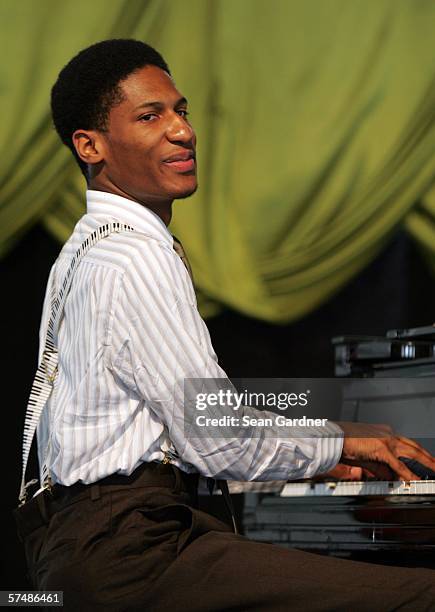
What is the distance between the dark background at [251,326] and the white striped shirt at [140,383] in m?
1.90

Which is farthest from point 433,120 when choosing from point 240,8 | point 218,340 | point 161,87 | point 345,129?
point 161,87

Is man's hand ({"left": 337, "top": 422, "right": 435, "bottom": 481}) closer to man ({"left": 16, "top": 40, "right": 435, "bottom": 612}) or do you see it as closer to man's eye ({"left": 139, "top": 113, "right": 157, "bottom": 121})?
man ({"left": 16, "top": 40, "right": 435, "bottom": 612})

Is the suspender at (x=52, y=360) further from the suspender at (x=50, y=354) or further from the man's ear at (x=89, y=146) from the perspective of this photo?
the man's ear at (x=89, y=146)

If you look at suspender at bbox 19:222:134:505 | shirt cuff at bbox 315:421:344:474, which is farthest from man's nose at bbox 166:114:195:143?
shirt cuff at bbox 315:421:344:474

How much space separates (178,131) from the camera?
2.08 m

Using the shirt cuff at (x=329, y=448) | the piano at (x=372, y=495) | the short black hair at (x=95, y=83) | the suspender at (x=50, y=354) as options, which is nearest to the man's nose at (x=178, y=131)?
the short black hair at (x=95, y=83)

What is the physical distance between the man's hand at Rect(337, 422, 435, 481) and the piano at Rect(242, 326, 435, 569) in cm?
29

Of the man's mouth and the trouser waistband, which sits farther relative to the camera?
the man's mouth

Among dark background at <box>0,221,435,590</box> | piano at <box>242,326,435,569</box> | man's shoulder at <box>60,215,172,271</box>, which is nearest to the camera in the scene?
man's shoulder at <box>60,215,172,271</box>

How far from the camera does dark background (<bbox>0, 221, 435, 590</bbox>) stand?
12.4ft

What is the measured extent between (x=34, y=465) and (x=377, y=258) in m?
1.47

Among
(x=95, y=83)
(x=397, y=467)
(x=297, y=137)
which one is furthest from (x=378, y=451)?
(x=297, y=137)

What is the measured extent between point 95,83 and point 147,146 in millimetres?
163

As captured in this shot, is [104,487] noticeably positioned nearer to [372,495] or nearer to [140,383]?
[140,383]
